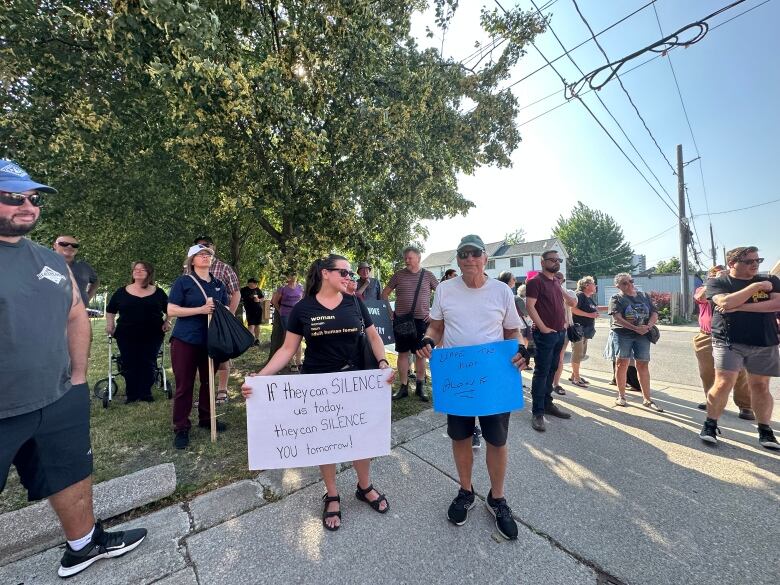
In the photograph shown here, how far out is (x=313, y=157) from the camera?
425cm

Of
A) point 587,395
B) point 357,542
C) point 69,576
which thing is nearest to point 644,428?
point 587,395

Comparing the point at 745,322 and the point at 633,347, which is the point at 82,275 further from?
the point at 745,322

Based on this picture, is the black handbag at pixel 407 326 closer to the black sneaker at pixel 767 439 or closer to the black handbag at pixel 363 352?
the black handbag at pixel 363 352

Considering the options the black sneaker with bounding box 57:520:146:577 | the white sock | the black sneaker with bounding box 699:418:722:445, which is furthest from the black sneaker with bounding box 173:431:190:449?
the black sneaker with bounding box 699:418:722:445

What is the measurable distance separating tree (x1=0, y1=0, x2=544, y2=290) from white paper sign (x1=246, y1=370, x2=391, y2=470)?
8.94 feet

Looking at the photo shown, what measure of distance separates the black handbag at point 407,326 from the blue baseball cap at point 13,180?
363 cm

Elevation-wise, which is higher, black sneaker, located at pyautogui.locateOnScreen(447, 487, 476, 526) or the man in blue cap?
the man in blue cap

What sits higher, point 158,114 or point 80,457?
point 158,114

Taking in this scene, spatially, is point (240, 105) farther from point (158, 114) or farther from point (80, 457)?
point (80, 457)

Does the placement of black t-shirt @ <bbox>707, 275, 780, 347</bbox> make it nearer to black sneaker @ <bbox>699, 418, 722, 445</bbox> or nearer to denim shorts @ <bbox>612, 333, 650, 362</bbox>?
black sneaker @ <bbox>699, 418, 722, 445</bbox>

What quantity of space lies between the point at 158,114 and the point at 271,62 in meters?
2.41

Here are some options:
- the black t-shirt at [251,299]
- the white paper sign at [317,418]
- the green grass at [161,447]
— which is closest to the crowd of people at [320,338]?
the white paper sign at [317,418]

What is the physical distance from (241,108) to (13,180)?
2371 millimetres

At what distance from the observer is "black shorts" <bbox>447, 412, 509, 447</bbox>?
88.8 inches
